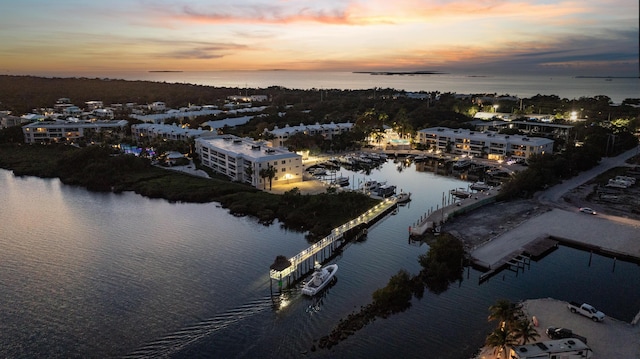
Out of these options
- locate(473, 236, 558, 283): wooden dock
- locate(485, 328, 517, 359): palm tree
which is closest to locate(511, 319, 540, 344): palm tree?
locate(485, 328, 517, 359): palm tree

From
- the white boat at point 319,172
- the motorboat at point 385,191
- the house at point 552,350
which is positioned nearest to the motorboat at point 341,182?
the white boat at point 319,172

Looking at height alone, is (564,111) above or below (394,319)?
above

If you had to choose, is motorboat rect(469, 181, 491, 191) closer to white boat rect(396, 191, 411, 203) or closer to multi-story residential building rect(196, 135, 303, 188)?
white boat rect(396, 191, 411, 203)

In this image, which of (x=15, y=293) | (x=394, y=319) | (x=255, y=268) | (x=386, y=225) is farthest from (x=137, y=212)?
(x=394, y=319)

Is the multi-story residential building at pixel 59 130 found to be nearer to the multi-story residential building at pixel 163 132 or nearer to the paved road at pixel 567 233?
the multi-story residential building at pixel 163 132

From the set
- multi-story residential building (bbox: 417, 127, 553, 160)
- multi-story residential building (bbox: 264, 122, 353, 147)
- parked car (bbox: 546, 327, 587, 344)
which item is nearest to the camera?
parked car (bbox: 546, 327, 587, 344)

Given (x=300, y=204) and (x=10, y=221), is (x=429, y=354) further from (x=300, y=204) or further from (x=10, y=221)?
(x=10, y=221)
